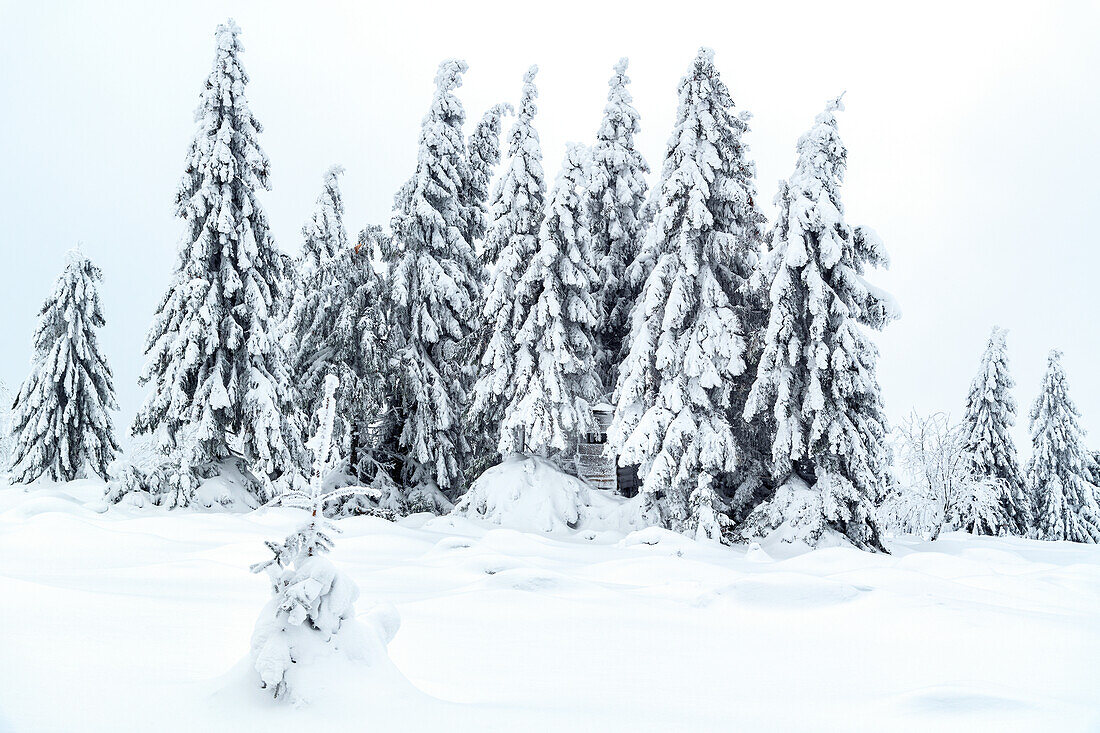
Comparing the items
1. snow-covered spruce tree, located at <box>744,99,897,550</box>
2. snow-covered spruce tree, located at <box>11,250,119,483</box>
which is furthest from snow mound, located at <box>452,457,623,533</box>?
snow-covered spruce tree, located at <box>11,250,119,483</box>

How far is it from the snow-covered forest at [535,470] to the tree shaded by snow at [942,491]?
6.2 inches

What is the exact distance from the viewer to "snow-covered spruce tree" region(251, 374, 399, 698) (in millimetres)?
4129

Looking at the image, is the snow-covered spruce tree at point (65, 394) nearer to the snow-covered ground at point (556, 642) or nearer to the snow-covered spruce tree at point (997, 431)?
the snow-covered ground at point (556, 642)

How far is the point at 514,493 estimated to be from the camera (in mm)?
18500

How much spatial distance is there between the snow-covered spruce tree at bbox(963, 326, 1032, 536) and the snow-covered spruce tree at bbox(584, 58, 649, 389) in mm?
14240

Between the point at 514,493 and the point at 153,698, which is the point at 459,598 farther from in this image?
the point at 514,493

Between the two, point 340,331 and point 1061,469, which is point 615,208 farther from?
point 1061,469

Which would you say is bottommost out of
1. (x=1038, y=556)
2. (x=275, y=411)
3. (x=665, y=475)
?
(x=1038, y=556)

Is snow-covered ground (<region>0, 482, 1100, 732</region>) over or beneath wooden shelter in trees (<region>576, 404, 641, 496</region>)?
beneath

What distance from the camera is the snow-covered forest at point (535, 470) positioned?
16.9 ft

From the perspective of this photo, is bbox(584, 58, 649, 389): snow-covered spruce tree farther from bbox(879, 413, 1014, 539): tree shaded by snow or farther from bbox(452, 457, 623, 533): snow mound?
bbox(879, 413, 1014, 539): tree shaded by snow

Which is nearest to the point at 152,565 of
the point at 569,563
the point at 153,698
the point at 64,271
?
the point at 153,698

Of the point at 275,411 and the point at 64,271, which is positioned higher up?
the point at 64,271

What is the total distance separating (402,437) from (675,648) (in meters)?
15.4
